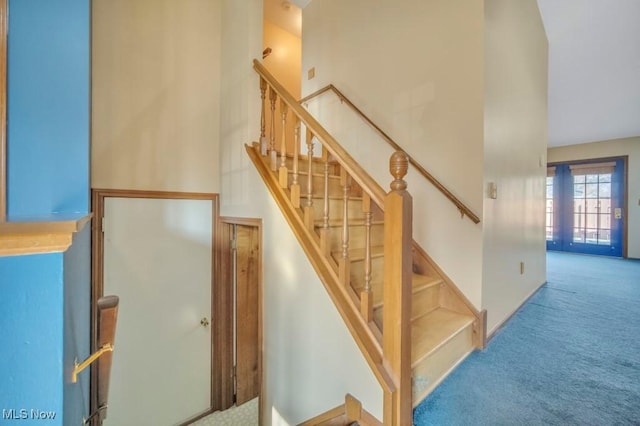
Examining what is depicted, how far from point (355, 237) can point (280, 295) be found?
0.70m

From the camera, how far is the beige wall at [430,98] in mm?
2043

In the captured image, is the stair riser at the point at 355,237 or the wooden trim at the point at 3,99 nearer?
the wooden trim at the point at 3,99

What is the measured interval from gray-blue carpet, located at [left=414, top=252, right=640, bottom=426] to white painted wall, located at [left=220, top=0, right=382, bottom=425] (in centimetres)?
49

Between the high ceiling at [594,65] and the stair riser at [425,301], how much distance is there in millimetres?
3462

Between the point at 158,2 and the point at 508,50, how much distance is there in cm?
299

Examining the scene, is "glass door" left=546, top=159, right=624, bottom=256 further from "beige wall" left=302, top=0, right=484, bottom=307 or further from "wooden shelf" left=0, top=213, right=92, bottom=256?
"wooden shelf" left=0, top=213, right=92, bottom=256

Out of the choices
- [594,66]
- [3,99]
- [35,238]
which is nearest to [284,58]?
[3,99]

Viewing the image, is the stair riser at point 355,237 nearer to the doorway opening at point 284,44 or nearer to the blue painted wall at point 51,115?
the blue painted wall at point 51,115

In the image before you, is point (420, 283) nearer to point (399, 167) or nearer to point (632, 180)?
point (399, 167)

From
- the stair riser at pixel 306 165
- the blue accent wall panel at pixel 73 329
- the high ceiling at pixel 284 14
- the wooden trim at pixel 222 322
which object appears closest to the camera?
the blue accent wall panel at pixel 73 329

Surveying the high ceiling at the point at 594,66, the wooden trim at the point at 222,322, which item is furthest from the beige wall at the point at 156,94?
the high ceiling at the point at 594,66

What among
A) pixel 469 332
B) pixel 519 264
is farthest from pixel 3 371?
pixel 519 264

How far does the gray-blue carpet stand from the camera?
1365mm

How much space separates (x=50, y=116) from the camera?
1293 mm
